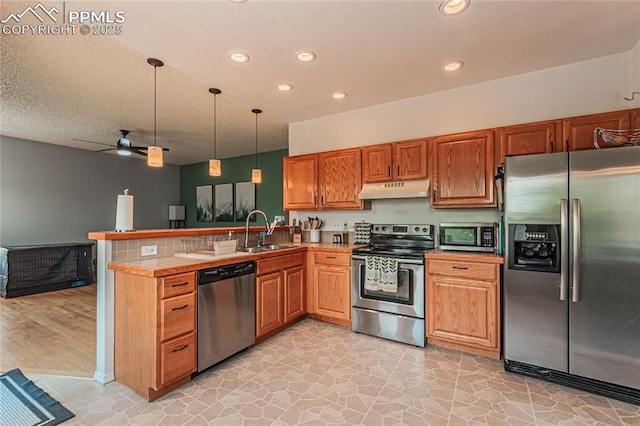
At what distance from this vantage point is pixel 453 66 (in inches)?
113

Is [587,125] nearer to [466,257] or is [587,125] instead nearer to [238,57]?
[466,257]

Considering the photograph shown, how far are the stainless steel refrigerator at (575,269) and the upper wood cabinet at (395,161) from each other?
1002 mm

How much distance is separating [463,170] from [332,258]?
1.74m

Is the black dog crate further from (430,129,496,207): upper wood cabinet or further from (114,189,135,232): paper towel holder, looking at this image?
(430,129,496,207): upper wood cabinet

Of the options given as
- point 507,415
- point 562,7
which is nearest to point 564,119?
point 562,7

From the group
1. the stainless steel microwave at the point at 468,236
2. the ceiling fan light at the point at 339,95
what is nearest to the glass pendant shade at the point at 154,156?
the ceiling fan light at the point at 339,95

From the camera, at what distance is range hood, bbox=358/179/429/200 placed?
3250 millimetres

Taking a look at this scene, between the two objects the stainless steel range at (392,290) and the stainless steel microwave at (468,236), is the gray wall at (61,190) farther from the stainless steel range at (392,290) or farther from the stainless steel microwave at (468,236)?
the stainless steel microwave at (468,236)

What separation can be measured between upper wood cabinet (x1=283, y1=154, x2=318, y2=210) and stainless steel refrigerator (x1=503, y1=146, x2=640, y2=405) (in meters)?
2.30

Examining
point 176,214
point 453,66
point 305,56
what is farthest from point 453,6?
point 176,214

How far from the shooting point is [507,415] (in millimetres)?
1939

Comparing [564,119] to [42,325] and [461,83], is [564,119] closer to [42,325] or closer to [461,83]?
[461,83]

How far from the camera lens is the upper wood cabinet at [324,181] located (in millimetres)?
3770

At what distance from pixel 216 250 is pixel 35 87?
118 inches
